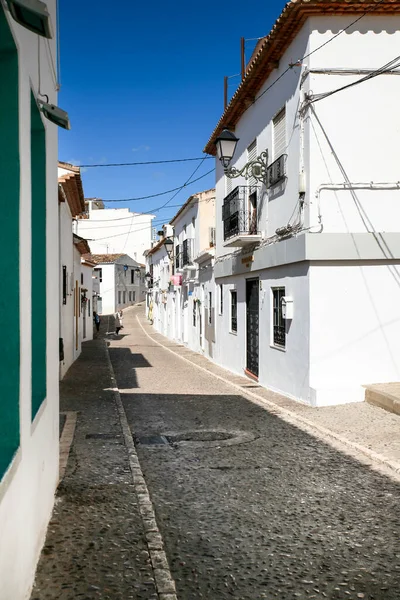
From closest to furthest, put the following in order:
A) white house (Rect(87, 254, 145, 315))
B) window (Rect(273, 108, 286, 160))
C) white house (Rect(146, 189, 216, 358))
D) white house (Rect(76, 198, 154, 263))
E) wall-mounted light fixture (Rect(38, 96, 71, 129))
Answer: wall-mounted light fixture (Rect(38, 96, 71, 129)) < window (Rect(273, 108, 286, 160)) < white house (Rect(146, 189, 216, 358)) < white house (Rect(87, 254, 145, 315)) < white house (Rect(76, 198, 154, 263))

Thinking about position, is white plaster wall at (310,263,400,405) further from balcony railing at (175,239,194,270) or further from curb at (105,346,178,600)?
balcony railing at (175,239,194,270)

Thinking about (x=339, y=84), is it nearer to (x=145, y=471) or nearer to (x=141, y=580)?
(x=145, y=471)

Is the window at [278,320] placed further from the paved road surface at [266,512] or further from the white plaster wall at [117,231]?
the white plaster wall at [117,231]

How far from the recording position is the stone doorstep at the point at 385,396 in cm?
866

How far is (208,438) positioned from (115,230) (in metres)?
55.9

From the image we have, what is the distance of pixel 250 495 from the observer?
5141 millimetres

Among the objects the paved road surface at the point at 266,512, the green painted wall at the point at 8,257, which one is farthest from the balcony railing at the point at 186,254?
the green painted wall at the point at 8,257

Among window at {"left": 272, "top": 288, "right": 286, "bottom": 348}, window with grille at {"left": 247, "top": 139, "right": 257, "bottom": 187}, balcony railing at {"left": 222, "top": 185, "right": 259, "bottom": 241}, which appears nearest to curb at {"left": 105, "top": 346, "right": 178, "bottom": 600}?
window at {"left": 272, "top": 288, "right": 286, "bottom": 348}

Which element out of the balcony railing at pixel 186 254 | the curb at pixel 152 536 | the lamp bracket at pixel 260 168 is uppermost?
the lamp bracket at pixel 260 168

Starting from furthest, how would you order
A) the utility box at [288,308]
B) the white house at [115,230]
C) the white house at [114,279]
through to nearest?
the white house at [115,230] < the white house at [114,279] < the utility box at [288,308]

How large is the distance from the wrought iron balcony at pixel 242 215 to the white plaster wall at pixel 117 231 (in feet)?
152

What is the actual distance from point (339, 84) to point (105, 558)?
848cm

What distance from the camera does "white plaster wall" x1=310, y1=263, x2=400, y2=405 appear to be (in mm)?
9805

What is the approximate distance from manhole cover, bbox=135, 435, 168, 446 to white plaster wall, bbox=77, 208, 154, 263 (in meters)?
53.2
